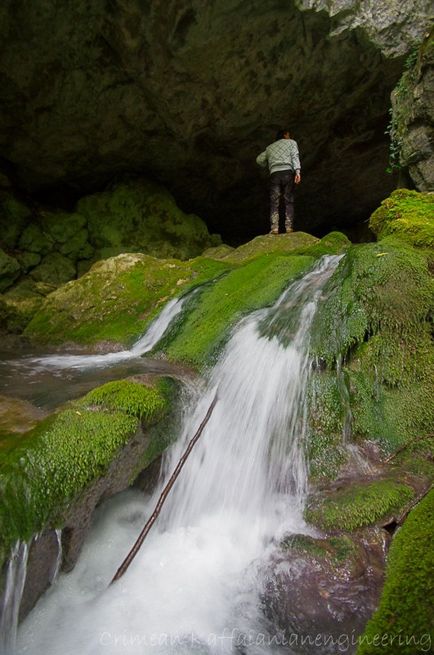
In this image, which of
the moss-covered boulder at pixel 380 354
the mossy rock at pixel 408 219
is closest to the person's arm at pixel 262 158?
the mossy rock at pixel 408 219

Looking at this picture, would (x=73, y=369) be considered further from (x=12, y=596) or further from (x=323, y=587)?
(x=323, y=587)

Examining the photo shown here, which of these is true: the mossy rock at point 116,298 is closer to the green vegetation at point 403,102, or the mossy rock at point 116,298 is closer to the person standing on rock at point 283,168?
the person standing on rock at point 283,168

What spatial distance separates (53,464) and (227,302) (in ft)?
12.2

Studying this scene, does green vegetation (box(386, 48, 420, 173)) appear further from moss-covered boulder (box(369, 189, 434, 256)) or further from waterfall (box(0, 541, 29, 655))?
waterfall (box(0, 541, 29, 655))

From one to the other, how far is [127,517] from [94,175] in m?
10.7

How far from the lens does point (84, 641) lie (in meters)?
2.35

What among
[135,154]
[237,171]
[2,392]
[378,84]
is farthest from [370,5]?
[2,392]

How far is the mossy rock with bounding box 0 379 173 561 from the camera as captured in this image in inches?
89.0

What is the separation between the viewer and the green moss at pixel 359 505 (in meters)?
2.90

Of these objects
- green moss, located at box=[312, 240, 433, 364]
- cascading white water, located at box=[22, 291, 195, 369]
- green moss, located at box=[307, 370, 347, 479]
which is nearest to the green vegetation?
green moss, located at box=[312, 240, 433, 364]

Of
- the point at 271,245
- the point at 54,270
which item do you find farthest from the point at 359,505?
the point at 54,270

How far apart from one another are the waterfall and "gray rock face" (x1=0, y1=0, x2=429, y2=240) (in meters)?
8.82

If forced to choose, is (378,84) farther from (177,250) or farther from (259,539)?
(259,539)

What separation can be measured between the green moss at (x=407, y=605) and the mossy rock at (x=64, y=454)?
167 cm
